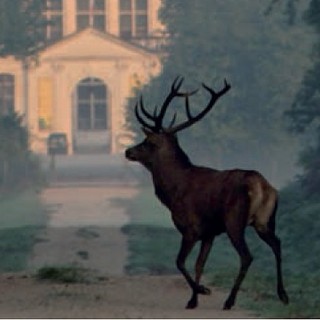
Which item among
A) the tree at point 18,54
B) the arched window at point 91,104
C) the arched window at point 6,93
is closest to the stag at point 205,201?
the tree at point 18,54

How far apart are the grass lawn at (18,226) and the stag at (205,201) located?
60.7 ft

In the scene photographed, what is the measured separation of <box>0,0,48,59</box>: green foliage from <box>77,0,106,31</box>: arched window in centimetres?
892

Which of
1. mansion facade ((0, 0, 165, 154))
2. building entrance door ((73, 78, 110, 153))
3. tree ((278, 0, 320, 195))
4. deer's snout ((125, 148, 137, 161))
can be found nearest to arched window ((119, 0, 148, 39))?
mansion facade ((0, 0, 165, 154))

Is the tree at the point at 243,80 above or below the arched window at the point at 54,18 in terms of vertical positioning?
below

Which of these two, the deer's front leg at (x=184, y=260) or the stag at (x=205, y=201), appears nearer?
the stag at (x=205, y=201)

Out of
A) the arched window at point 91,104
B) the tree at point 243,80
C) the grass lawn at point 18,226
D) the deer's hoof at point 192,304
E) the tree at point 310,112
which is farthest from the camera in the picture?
the arched window at point 91,104

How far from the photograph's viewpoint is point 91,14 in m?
86.3

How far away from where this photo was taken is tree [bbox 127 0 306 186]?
63.9 meters

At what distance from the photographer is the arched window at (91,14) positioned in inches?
3354

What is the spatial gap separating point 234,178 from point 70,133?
6122 centimetres

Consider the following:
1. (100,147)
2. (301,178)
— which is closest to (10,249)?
(301,178)

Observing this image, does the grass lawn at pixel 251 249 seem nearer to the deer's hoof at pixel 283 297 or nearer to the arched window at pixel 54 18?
the deer's hoof at pixel 283 297

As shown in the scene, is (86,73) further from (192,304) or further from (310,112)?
(192,304)

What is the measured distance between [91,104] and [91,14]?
5.33 m
